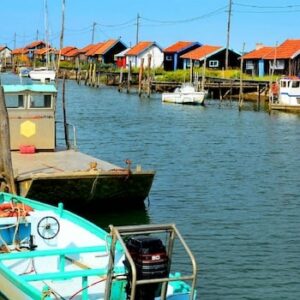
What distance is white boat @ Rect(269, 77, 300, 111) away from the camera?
178ft

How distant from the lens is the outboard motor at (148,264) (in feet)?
25.9

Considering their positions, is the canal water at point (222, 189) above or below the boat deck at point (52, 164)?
below

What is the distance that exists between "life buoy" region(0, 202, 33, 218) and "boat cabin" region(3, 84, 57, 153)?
7.23 metres

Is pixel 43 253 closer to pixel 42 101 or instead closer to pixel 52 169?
pixel 52 169

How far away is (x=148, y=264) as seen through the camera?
7.88 metres

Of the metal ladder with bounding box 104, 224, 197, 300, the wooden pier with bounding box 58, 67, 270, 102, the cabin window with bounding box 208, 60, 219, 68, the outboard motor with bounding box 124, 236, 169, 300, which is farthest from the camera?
the cabin window with bounding box 208, 60, 219, 68

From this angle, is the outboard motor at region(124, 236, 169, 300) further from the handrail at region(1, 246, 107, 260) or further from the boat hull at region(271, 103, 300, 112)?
the boat hull at region(271, 103, 300, 112)

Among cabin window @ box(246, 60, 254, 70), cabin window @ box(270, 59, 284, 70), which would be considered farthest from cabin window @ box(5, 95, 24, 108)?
cabin window @ box(246, 60, 254, 70)

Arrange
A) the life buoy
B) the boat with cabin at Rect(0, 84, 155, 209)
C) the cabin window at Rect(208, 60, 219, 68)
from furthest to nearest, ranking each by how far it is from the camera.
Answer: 1. the cabin window at Rect(208, 60, 219, 68)
2. the boat with cabin at Rect(0, 84, 155, 209)
3. the life buoy

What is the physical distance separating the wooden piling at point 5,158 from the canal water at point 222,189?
2.28 m

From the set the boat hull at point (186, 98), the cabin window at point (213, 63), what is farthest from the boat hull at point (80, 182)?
the cabin window at point (213, 63)

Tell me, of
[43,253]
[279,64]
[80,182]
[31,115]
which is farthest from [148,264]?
[279,64]

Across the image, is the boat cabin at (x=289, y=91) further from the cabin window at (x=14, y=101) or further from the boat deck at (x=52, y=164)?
the cabin window at (x=14, y=101)

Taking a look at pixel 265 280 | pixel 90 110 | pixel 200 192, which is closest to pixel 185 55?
pixel 90 110
